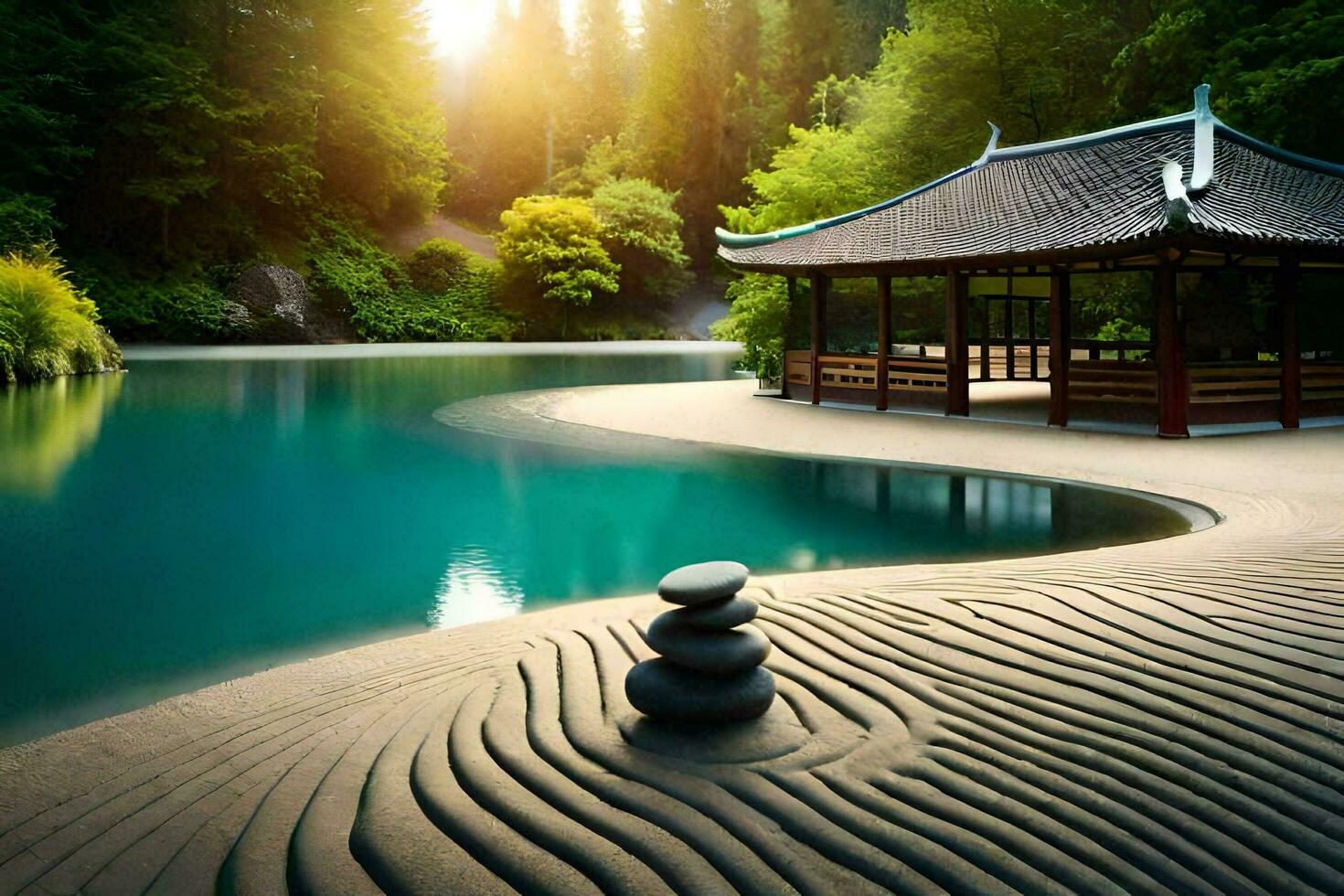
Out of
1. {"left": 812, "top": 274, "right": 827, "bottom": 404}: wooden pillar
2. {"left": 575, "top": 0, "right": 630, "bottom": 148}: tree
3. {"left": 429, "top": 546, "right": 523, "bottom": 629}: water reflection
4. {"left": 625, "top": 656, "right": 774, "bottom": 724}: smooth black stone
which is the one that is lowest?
{"left": 429, "top": 546, "right": 523, "bottom": 629}: water reflection

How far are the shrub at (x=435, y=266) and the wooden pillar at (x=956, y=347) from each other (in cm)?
2770

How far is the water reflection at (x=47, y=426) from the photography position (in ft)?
33.0

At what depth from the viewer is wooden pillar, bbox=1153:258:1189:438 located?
41.0 feet

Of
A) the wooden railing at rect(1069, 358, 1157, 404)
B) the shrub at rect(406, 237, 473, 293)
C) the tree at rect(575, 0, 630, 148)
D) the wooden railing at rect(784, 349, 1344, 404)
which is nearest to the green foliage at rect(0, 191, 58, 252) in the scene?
the shrub at rect(406, 237, 473, 293)

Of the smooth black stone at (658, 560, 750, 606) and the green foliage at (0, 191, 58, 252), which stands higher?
the green foliage at (0, 191, 58, 252)

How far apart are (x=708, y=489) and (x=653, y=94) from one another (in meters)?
41.5

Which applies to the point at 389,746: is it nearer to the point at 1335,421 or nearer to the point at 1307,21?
the point at 1335,421

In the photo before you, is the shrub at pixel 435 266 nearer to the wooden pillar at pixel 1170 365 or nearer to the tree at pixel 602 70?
the tree at pixel 602 70

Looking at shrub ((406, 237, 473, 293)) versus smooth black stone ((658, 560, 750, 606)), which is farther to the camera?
shrub ((406, 237, 473, 293))

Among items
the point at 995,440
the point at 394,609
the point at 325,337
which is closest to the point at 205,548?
the point at 394,609

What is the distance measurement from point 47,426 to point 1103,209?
13.5 meters

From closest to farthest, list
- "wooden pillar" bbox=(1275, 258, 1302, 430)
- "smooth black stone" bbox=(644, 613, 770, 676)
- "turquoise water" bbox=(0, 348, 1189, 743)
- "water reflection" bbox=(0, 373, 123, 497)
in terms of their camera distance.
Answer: "smooth black stone" bbox=(644, 613, 770, 676)
"turquoise water" bbox=(0, 348, 1189, 743)
"water reflection" bbox=(0, 373, 123, 497)
"wooden pillar" bbox=(1275, 258, 1302, 430)

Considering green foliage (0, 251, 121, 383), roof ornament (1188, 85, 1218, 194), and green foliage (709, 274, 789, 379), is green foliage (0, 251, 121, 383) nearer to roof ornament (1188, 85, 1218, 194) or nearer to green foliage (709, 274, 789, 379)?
green foliage (709, 274, 789, 379)

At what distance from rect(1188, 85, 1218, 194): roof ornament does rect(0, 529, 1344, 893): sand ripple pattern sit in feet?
31.2
